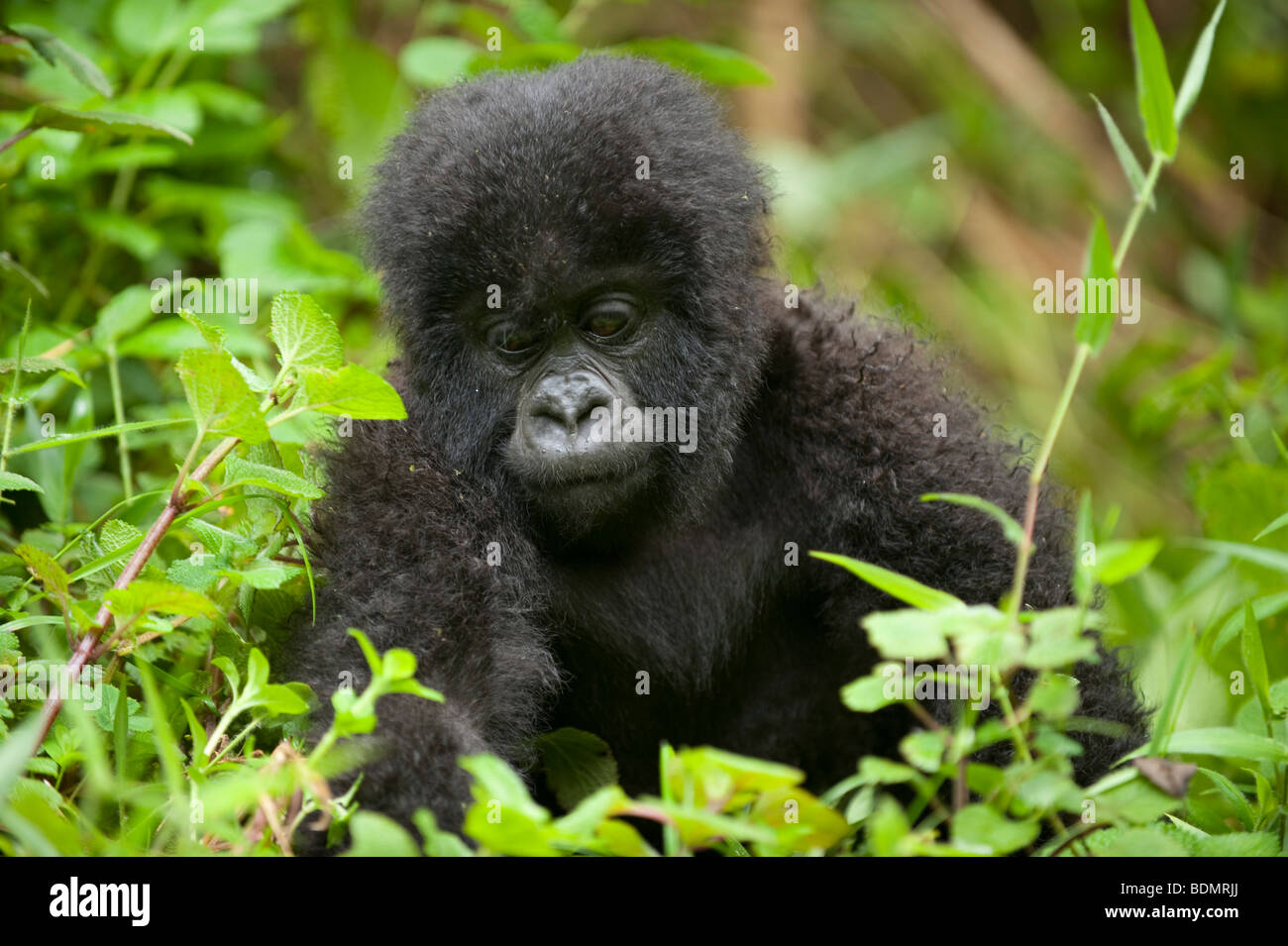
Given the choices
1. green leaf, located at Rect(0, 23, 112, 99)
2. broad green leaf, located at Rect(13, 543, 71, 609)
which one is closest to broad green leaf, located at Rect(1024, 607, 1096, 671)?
broad green leaf, located at Rect(13, 543, 71, 609)

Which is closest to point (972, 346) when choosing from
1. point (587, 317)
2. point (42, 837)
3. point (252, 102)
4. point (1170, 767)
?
point (252, 102)

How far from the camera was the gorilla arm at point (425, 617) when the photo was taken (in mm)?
2402

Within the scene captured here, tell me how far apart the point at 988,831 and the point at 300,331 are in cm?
157

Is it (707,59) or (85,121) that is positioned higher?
(707,59)

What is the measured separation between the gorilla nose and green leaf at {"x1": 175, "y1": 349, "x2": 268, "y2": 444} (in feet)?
2.41

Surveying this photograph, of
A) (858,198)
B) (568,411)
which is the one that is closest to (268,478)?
(568,411)

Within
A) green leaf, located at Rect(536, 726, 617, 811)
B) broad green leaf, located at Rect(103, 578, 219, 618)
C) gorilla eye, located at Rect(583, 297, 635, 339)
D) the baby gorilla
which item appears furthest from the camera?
gorilla eye, located at Rect(583, 297, 635, 339)

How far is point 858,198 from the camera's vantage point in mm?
7902

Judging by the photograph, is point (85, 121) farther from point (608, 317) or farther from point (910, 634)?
point (910, 634)

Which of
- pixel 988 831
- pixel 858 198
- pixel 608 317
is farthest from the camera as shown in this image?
pixel 858 198

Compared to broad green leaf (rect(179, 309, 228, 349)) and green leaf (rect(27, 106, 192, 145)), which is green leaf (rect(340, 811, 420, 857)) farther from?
green leaf (rect(27, 106, 192, 145))

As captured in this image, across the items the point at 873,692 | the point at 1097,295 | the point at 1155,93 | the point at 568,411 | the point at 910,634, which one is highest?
the point at 1155,93

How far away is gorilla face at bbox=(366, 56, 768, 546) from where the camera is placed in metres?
3.01
